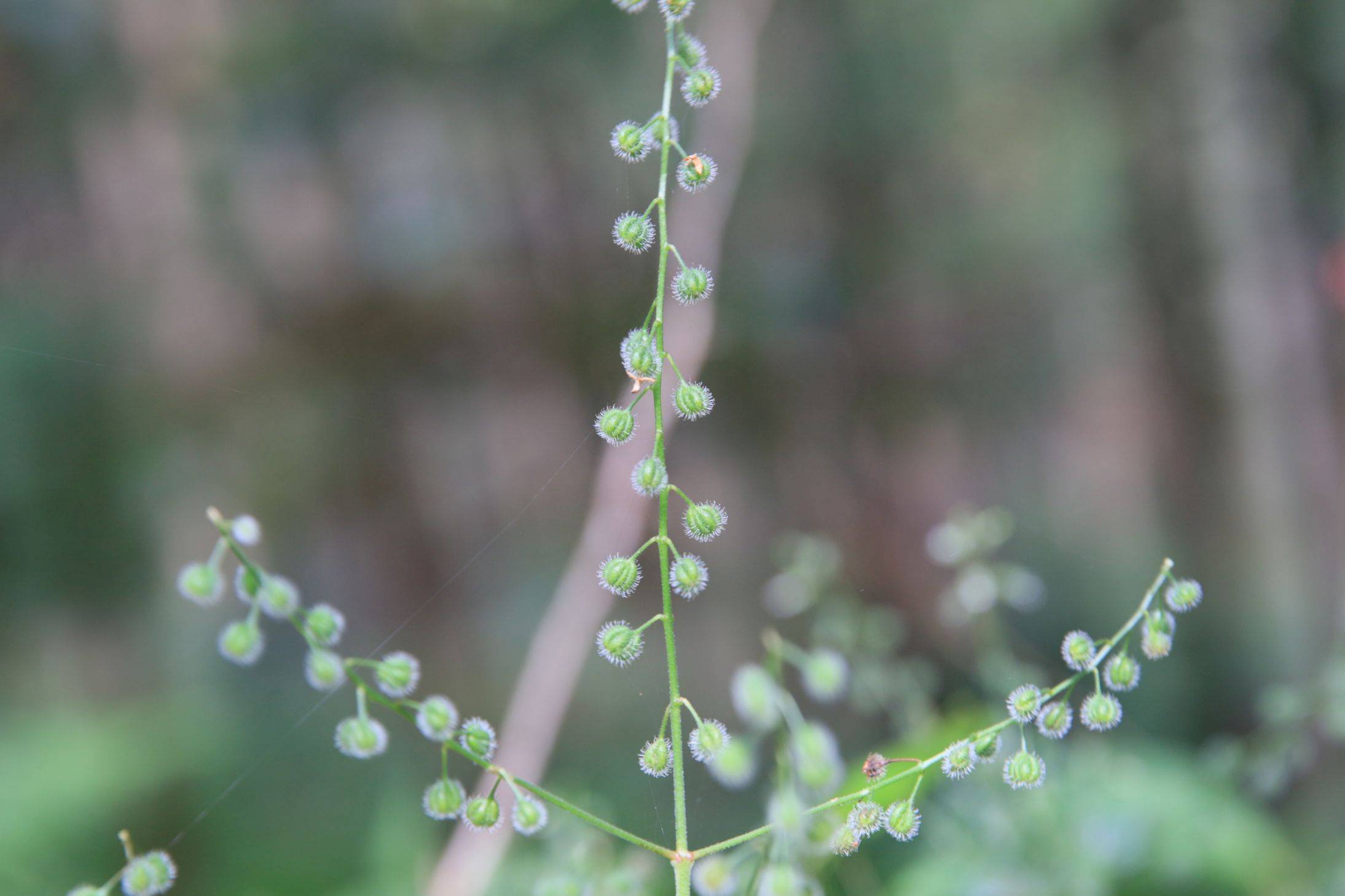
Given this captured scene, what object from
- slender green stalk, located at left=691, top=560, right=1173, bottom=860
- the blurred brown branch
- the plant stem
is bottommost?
the plant stem

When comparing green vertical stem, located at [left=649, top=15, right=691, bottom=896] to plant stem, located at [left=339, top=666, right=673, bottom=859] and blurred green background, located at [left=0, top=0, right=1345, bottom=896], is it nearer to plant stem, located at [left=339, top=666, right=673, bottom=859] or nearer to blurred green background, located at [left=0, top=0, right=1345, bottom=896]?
plant stem, located at [left=339, top=666, right=673, bottom=859]

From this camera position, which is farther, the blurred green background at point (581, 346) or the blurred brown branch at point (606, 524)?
the blurred green background at point (581, 346)

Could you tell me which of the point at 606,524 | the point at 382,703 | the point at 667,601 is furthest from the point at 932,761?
the point at 606,524

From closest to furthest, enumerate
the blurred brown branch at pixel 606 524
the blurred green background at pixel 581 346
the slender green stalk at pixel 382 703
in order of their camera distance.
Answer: the slender green stalk at pixel 382 703, the blurred brown branch at pixel 606 524, the blurred green background at pixel 581 346

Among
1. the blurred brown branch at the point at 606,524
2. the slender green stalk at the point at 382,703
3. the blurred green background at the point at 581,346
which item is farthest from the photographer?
the blurred green background at the point at 581,346

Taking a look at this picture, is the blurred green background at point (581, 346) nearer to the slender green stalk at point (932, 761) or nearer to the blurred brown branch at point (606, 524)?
the blurred brown branch at point (606, 524)

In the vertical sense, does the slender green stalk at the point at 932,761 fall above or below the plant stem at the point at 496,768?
above

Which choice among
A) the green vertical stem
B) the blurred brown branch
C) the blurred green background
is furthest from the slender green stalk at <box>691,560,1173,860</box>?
the blurred green background

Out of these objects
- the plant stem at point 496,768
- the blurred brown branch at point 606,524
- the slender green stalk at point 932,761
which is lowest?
the plant stem at point 496,768

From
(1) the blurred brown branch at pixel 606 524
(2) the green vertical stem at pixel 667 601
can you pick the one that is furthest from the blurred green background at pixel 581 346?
(2) the green vertical stem at pixel 667 601

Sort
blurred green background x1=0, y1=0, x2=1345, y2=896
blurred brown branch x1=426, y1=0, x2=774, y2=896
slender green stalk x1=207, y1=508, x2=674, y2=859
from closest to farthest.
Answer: slender green stalk x1=207, y1=508, x2=674, y2=859, blurred brown branch x1=426, y1=0, x2=774, y2=896, blurred green background x1=0, y1=0, x2=1345, y2=896
